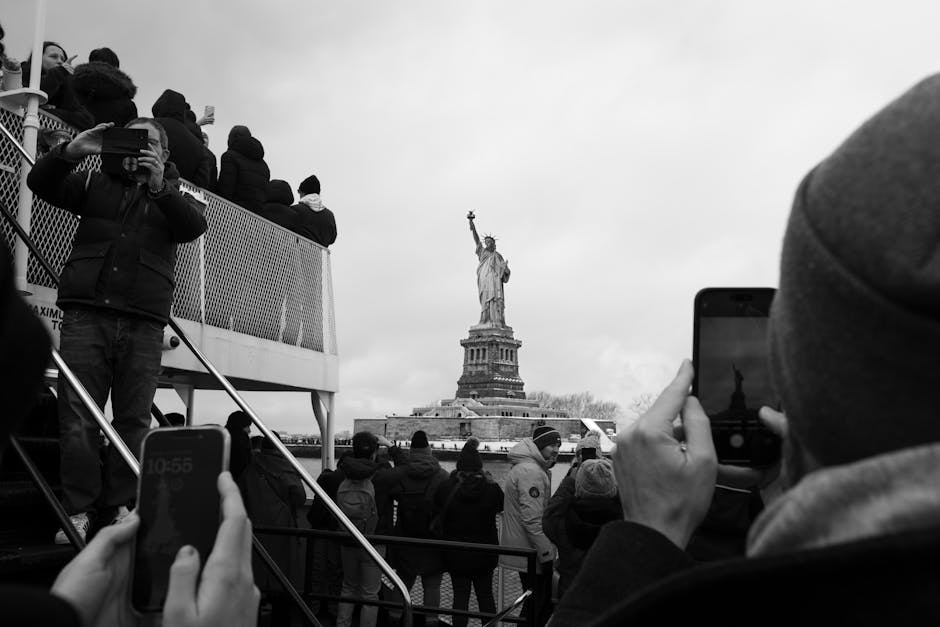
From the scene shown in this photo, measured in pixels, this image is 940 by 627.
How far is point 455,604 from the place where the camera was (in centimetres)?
704

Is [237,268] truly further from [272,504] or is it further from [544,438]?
[544,438]

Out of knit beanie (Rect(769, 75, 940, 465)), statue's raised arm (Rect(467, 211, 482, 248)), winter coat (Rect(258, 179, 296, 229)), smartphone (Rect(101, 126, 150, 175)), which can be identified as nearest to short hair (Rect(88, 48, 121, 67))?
winter coat (Rect(258, 179, 296, 229))

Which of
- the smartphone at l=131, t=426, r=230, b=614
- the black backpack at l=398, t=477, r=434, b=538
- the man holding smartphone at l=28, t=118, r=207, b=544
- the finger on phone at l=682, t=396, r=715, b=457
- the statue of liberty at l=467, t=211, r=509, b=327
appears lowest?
the black backpack at l=398, t=477, r=434, b=538

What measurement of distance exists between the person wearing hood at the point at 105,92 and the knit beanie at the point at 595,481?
Result: 15.3 feet

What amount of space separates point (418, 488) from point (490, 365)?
5001cm

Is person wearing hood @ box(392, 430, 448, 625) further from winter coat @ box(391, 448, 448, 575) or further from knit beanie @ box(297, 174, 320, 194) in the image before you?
knit beanie @ box(297, 174, 320, 194)

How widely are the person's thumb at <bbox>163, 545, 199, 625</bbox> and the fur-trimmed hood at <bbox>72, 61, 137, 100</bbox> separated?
20.6ft

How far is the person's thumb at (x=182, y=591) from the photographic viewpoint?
1109 mm

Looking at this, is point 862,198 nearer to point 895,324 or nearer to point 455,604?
point 895,324

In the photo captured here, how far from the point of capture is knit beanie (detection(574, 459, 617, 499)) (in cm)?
566

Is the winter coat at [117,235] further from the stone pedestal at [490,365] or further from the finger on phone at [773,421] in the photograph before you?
the stone pedestal at [490,365]

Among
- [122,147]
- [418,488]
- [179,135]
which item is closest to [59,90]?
[179,135]

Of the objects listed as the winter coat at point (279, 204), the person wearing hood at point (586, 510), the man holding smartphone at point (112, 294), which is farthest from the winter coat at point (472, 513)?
the winter coat at point (279, 204)

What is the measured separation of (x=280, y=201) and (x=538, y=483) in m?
5.01
